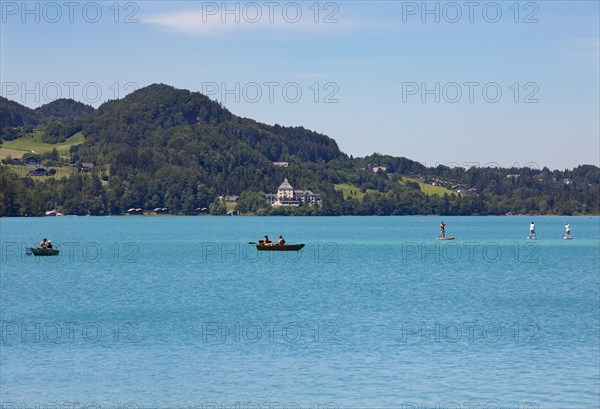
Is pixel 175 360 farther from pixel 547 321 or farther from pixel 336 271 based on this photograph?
pixel 336 271

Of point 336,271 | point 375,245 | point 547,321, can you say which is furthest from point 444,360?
point 375,245

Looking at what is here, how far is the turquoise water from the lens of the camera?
118 feet

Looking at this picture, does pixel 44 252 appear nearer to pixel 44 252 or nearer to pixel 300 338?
pixel 44 252

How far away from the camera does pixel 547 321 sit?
188 ft

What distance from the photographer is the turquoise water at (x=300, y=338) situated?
3594cm

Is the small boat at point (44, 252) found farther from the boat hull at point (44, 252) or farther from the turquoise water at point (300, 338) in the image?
the turquoise water at point (300, 338)

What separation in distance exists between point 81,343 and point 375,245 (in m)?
119

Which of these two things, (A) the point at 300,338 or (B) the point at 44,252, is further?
(B) the point at 44,252

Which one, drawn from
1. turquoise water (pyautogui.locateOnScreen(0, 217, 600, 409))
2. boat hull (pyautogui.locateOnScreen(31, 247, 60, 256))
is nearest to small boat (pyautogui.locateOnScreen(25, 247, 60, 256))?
boat hull (pyautogui.locateOnScreen(31, 247, 60, 256))

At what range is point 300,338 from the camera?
48.9 m

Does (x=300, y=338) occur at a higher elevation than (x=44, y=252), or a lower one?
lower

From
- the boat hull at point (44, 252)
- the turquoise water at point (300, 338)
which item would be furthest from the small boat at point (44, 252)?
the turquoise water at point (300, 338)

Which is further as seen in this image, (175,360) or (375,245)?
(375,245)

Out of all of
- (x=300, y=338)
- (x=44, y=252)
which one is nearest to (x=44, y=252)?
(x=44, y=252)
